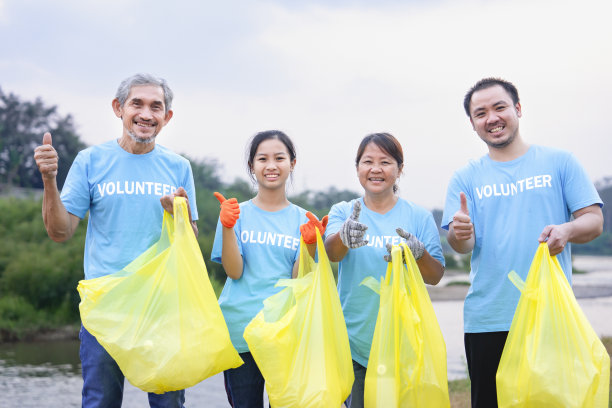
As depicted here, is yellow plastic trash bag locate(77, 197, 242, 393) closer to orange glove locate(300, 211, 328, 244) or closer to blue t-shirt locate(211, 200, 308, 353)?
blue t-shirt locate(211, 200, 308, 353)

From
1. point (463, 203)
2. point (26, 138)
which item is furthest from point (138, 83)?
point (26, 138)

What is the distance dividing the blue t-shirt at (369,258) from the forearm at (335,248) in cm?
5

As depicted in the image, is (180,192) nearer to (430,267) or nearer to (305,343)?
(305,343)

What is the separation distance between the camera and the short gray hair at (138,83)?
279cm

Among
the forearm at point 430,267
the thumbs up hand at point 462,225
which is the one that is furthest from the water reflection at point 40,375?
the thumbs up hand at point 462,225

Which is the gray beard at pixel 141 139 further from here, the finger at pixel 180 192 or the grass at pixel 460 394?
the grass at pixel 460 394

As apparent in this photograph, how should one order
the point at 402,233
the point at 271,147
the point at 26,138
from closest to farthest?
the point at 402,233
the point at 271,147
the point at 26,138

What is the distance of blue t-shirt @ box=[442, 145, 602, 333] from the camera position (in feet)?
8.57

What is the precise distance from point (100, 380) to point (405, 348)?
4.16ft

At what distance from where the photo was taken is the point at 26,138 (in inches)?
1107

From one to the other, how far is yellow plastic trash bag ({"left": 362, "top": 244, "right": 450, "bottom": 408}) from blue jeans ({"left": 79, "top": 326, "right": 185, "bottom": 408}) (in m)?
0.88

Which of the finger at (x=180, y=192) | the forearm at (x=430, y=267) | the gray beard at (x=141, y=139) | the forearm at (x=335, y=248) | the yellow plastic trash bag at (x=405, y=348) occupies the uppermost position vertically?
the gray beard at (x=141, y=139)

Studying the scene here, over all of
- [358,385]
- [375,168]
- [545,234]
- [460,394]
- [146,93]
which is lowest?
[460,394]

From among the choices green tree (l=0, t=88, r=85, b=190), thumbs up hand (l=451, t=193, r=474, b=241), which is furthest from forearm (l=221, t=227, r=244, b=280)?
green tree (l=0, t=88, r=85, b=190)
